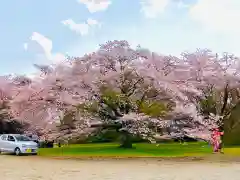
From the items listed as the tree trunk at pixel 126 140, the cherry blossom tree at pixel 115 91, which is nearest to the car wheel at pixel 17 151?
the cherry blossom tree at pixel 115 91

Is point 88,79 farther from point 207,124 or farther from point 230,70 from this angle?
point 230,70

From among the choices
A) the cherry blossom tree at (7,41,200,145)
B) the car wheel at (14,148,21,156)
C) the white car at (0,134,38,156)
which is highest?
the cherry blossom tree at (7,41,200,145)

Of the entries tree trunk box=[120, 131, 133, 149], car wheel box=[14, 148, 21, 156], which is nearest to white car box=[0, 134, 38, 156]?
car wheel box=[14, 148, 21, 156]

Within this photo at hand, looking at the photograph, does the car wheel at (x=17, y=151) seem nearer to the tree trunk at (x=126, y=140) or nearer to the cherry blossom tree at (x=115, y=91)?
the cherry blossom tree at (x=115, y=91)

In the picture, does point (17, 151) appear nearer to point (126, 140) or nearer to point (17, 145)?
point (17, 145)

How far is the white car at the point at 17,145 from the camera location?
978 inches

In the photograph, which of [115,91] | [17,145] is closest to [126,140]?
[115,91]

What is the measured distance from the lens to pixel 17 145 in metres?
25.0

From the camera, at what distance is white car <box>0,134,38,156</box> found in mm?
24833

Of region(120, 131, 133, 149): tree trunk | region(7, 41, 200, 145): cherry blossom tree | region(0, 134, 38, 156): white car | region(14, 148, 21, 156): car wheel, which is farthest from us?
region(14, 148, 21, 156): car wheel

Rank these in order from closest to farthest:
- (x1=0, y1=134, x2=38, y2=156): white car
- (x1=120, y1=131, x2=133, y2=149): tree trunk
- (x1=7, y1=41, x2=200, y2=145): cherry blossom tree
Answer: (x1=7, y1=41, x2=200, y2=145): cherry blossom tree → (x1=120, y1=131, x2=133, y2=149): tree trunk → (x1=0, y1=134, x2=38, y2=156): white car

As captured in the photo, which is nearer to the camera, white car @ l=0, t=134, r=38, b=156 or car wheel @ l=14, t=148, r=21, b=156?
white car @ l=0, t=134, r=38, b=156

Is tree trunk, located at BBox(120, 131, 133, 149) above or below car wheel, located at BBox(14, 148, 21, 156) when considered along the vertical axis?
above

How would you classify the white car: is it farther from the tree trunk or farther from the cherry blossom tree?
the tree trunk
